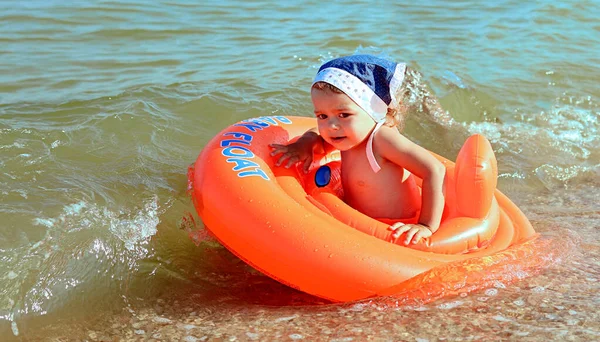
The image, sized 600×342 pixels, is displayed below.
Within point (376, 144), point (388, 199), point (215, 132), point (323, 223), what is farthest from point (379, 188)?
point (215, 132)

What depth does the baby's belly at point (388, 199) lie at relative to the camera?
3.65 m

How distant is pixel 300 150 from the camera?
3881 millimetres

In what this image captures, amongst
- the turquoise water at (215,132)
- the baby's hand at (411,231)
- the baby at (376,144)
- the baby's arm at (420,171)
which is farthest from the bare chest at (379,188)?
the turquoise water at (215,132)

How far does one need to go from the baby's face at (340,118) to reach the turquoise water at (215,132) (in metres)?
0.84

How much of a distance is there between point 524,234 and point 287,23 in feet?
20.1

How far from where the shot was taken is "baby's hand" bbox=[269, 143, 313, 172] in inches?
151

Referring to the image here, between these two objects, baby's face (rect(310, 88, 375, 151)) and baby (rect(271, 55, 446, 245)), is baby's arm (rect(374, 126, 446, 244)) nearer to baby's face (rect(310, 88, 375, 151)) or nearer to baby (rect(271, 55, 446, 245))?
baby (rect(271, 55, 446, 245))

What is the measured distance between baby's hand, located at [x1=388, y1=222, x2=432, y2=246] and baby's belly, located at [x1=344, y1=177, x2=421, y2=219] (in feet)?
0.74

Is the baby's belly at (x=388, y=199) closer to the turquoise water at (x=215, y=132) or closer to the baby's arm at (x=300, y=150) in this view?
the baby's arm at (x=300, y=150)

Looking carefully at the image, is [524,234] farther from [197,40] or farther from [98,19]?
[98,19]

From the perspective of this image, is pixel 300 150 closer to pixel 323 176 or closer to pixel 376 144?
pixel 323 176

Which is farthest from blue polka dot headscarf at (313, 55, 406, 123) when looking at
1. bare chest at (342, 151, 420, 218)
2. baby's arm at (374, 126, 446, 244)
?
bare chest at (342, 151, 420, 218)

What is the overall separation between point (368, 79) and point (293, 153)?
67 cm

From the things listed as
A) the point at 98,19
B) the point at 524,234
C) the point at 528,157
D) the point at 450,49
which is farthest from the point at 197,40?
the point at 524,234
